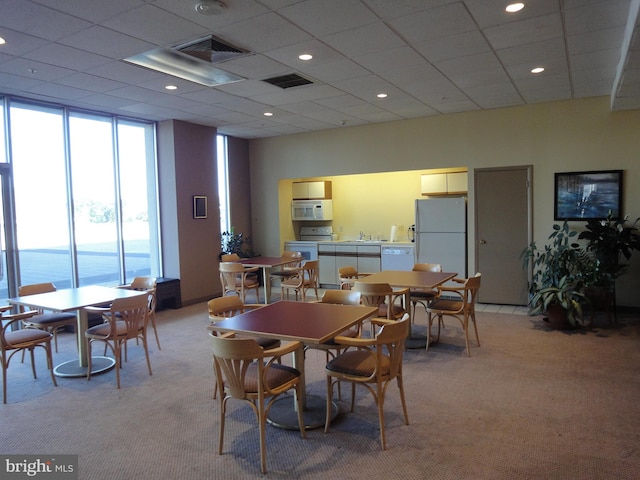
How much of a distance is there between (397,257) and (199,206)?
3.56m

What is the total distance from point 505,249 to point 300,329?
496cm

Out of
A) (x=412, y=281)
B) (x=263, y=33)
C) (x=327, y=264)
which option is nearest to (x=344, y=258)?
(x=327, y=264)

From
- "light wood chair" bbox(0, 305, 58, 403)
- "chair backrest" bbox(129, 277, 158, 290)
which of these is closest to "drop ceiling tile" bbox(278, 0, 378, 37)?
"chair backrest" bbox(129, 277, 158, 290)

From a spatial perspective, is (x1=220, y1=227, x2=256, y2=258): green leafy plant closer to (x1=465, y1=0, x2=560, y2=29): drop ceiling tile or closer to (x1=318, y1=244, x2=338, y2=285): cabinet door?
(x1=318, y1=244, x2=338, y2=285): cabinet door

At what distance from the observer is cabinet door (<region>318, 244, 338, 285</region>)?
28.9 feet

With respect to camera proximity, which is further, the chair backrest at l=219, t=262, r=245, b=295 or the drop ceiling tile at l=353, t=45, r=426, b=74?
the chair backrest at l=219, t=262, r=245, b=295

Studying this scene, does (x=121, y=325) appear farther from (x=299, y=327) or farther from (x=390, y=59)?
(x=390, y=59)

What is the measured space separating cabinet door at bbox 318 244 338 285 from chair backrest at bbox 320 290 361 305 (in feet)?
15.0

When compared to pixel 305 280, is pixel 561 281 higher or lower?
higher

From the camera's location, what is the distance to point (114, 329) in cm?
414

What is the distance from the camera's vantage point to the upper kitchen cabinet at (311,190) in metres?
9.05

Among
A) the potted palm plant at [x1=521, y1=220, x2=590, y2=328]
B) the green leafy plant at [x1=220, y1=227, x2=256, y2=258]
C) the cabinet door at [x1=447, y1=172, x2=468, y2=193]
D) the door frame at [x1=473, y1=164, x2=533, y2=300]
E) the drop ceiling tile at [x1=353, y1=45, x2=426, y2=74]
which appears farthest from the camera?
the green leafy plant at [x1=220, y1=227, x2=256, y2=258]

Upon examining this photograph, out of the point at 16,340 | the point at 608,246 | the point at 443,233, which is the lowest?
the point at 16,340

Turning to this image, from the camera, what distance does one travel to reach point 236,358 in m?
2.70
